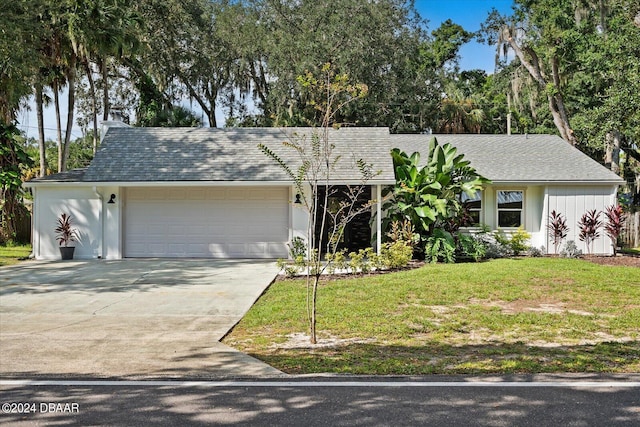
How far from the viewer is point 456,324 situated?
313 inches

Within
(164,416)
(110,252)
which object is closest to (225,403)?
(164,416)

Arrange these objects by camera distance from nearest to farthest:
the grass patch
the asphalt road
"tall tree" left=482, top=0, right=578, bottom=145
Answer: the asphalt road, the grass patch, "tall tree" left=482, top=0, right=578, bottom=145

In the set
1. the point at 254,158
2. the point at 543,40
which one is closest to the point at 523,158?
the point at 543,40

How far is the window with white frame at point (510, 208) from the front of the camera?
58.1 feet

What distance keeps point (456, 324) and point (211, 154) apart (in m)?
11.3

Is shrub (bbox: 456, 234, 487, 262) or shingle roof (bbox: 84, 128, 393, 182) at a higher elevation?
shingle roof (bbox: 84, 128, 393, 182)

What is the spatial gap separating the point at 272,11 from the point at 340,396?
25988 millimetres

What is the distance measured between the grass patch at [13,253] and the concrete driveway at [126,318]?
4.85 ft

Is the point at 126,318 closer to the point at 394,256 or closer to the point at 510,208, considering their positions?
the point at 394,256

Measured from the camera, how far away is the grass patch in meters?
15.6

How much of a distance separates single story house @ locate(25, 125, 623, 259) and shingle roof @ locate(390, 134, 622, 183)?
9cm

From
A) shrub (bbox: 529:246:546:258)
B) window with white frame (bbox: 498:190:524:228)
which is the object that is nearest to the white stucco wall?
window with white frame (bbox: 498:190:524:228)

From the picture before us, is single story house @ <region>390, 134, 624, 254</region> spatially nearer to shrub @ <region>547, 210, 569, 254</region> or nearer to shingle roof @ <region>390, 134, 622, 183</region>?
shingle roof @ <region>390, 134, 622, 183</region>

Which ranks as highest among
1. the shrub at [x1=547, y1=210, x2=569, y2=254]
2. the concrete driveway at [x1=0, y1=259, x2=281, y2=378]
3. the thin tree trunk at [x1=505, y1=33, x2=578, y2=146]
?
the thin tree trunk at [x1=505, y1=33, x2=578, y2=146]
